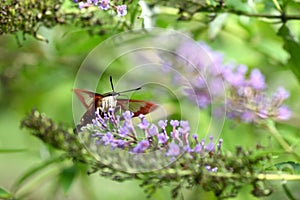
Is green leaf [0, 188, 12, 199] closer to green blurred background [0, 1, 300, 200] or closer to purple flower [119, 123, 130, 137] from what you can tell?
green blurred background [0, 1, 300, 200]

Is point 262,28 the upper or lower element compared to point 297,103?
upper

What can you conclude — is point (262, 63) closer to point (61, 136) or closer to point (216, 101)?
point (216, 101)

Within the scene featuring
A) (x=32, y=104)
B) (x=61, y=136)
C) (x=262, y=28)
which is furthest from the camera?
(x=32, y=104)

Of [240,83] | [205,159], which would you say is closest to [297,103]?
[240,83]

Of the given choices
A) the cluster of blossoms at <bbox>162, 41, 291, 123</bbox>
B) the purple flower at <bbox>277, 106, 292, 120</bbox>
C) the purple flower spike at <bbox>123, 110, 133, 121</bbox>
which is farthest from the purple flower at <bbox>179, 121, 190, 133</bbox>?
the purple flower at <bbox>277, 106, 292, 120</bbox>

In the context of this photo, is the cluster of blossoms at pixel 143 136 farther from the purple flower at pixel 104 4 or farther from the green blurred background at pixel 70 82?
the green blurred background at pixel 70 82

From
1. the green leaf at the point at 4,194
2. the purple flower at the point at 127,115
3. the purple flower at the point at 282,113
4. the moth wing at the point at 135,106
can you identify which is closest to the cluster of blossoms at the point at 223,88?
the purple flower at the point at 282,113
